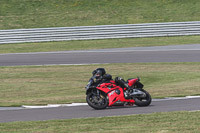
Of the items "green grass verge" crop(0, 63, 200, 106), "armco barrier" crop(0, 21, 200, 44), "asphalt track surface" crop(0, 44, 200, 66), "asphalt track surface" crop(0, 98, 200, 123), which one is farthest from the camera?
"armco barrier" crop(0, 21, 200, 44)

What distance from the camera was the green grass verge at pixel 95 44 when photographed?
27.7 metres

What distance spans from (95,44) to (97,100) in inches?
649

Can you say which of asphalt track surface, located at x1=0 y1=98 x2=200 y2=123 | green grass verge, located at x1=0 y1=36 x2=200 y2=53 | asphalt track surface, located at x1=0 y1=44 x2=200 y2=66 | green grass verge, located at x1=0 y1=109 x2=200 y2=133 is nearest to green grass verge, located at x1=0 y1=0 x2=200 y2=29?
green grass verge, located at x1=0 y1=36 x2=200 y2=53

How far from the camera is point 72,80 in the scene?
18.0 m

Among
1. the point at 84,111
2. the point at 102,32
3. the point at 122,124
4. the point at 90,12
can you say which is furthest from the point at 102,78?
the point at 90,12

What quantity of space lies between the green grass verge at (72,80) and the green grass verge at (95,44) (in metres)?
6.20

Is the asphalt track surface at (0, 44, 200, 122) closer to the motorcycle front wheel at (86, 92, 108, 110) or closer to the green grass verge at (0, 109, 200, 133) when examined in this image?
the motorcycle front wheel at (86, 92, 108, 110)

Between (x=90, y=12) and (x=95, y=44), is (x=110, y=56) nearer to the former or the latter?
(x=95, y=44)

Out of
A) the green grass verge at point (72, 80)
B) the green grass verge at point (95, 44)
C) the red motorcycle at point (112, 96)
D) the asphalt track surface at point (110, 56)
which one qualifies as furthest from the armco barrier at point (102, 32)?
the red motorcycle at point (112, 96)

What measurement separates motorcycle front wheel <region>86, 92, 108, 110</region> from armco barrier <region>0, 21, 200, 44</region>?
57.4 ft

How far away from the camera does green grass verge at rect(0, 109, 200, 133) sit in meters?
8.47

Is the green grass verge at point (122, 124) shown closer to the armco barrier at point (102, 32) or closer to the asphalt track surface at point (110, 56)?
the asphalt track surface at point (110, 56)

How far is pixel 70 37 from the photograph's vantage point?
1166 inches

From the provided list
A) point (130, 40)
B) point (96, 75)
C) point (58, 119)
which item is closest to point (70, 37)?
point (130, 40)
